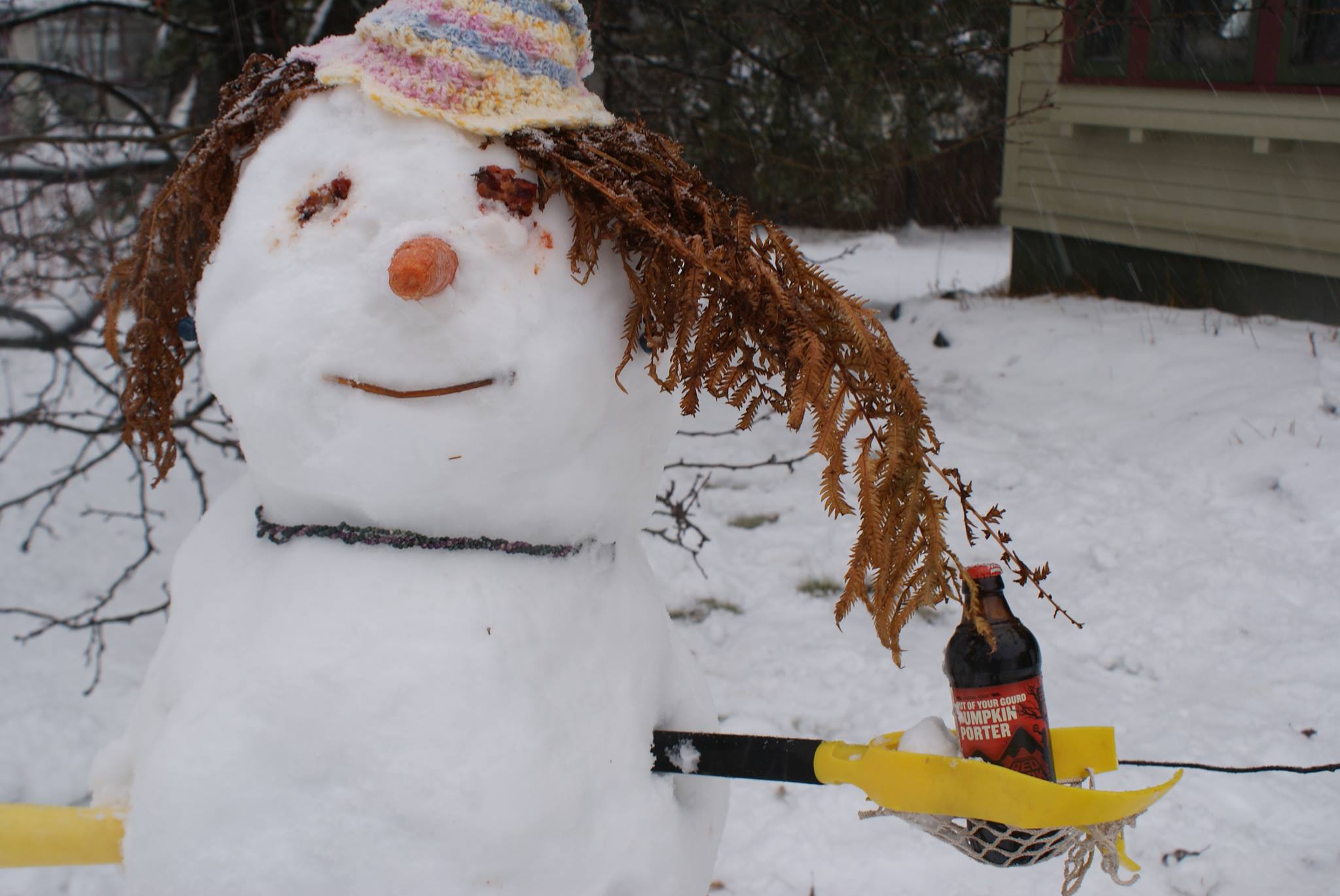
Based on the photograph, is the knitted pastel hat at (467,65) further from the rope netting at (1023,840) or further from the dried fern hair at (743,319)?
the rope netting at (1023,840)

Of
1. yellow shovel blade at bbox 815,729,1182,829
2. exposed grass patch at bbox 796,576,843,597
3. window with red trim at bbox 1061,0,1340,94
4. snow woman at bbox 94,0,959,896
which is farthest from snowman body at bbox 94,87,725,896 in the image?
window with red trim at bbox 1061,0,1340,94

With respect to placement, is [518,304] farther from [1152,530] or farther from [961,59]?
[961,59]

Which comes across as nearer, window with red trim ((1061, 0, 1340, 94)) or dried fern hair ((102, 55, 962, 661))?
dried fern hair ((102, 55, 962, 661))

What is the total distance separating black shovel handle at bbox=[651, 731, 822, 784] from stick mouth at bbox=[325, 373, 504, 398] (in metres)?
0.61

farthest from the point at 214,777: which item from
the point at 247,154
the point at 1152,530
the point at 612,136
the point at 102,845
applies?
the point at 1152,530

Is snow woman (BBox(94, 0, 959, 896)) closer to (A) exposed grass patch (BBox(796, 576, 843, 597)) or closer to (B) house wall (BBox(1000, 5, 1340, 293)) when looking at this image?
(A) exposed grass patch (BBox(796, 576, 843, 597))

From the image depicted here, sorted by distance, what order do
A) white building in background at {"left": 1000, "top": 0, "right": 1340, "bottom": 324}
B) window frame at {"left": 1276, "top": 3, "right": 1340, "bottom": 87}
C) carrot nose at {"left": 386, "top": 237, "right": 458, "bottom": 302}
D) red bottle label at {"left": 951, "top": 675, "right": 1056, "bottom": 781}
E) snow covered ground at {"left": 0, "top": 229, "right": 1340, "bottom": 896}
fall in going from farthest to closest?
white building in background at {"left": 1000, "top": 0, "right": 1340, "bottom": 324} → window frame at {"left": 1276, "top": 3, "right": 1340, "bottom": 87} → snow covered ground at {"left": 0, "top": 229, "right": 1340, "bottom": 896} → red bottle label at {"left": 951, "top": 675, "right": 1056, "bottom": 781} → carrot nose at {"left": 386, "top": 237, "right": 458, "bottom": 302}

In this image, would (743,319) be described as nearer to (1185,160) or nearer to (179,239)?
(179,239)

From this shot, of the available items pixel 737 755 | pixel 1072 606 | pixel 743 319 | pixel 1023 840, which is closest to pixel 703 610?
pixel 1072 606

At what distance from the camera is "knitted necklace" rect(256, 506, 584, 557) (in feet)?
4.50

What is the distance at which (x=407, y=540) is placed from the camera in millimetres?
1372

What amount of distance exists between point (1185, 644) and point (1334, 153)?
425cm

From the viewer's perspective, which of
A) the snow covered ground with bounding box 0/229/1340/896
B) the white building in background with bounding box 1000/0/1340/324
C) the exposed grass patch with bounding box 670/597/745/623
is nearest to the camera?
the snow covered ground with bounding box 0/229/1340/896

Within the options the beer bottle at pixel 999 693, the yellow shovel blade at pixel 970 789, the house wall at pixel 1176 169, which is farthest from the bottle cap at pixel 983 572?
the house wall at pixel 1176 169
